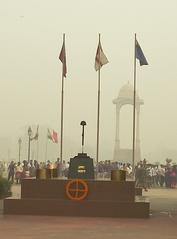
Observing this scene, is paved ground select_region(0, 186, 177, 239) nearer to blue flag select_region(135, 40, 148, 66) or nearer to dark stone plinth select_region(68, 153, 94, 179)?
dark stone plinth select_region(68, 153, 94, 179)

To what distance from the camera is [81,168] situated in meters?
18.4

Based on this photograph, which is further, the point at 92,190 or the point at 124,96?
the point at 124,96

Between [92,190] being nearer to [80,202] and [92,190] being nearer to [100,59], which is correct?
[80,202]

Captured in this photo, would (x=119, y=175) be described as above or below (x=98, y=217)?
above

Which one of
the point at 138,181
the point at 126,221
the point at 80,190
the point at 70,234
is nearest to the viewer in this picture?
the point at 70,234

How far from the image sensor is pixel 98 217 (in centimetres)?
1614

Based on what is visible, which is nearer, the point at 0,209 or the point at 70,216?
the point at 70,216

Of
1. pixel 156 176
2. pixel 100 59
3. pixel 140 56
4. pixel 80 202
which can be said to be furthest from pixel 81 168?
pixel 156 176

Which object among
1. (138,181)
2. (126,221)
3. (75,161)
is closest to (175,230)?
(126,221)

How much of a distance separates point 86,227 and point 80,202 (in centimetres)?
282

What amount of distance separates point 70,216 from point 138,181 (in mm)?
16870

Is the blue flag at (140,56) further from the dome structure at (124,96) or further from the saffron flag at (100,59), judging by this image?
the dome structure at (124,96)

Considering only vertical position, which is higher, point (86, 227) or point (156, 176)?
point (156, 176)

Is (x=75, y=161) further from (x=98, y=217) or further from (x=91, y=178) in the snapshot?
(x=98, y=217)
